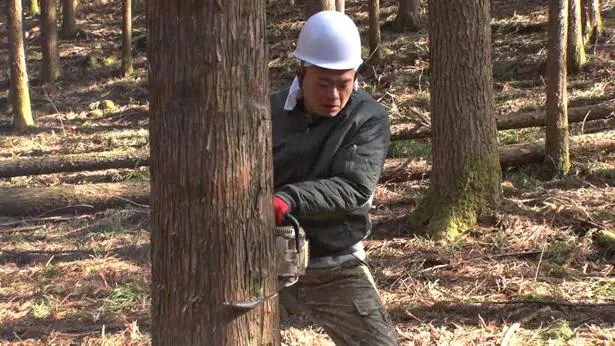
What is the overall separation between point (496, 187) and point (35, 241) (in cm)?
479

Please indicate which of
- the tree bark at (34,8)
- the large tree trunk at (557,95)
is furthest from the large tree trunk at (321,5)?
the tree bark at (34,8)

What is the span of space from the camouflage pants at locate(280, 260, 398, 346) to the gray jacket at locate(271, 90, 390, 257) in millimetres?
124

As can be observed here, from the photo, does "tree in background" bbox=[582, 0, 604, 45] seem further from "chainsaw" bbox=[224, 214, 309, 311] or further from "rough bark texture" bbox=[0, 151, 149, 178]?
"chainsaw" bbox=[224, 214, 309, 311]

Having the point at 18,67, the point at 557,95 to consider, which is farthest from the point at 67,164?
the point at 557,95

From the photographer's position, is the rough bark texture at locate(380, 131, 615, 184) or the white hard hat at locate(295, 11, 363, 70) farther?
the rough bark texture at locate(380, 131, 615, 184)

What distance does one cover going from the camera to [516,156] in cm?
796

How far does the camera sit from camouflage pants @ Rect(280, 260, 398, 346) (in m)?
3.01

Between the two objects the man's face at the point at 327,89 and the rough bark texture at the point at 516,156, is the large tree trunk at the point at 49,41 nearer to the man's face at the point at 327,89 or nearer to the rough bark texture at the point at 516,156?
the rough bark texture at the point at 516,156

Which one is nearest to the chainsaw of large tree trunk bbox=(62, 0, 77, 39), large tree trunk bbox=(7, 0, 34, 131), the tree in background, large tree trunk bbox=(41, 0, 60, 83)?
the tree in background

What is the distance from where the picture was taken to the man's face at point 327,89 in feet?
8.93

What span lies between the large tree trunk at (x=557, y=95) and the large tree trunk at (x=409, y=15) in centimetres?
968

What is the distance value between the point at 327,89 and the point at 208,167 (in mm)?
780

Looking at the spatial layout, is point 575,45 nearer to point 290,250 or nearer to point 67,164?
point 67,164

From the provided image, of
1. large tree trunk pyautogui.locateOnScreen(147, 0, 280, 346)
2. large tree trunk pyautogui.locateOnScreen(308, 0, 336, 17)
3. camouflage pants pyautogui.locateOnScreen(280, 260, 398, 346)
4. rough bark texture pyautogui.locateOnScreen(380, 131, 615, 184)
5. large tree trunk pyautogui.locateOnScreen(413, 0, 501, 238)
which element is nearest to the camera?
large tree trunk pyautogui.locateOnScreen(147, 0, 280, 346)
